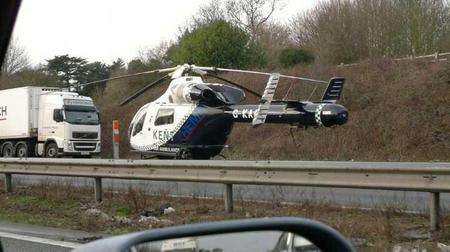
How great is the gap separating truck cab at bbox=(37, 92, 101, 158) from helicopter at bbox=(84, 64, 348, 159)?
308 inches

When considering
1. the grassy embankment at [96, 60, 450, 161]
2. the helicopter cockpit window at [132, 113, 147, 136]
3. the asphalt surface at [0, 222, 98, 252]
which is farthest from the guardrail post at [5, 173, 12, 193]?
the grassy embankment at [96, 60, 450, 161]

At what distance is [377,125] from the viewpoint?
87.4ft

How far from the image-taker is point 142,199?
11.9 m

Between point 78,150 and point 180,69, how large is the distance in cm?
1082

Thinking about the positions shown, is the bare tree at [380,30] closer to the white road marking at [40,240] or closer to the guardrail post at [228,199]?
the guardrail post at [228,199]

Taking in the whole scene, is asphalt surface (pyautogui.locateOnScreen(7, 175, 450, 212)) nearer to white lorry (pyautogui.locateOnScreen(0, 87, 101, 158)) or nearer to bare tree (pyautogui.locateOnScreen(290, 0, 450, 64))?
white lorry (pyautogui.locateOnScreen(0, 87, 101, 158))

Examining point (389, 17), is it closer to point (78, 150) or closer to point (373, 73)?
point (373, 73)

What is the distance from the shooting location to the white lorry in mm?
31109

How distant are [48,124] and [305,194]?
74.1 ft

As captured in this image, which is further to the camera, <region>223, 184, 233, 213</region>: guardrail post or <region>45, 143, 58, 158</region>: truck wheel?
<region>45, 143, 58, 158</region>: truck wheel

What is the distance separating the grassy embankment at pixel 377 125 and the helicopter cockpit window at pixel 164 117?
178 inches

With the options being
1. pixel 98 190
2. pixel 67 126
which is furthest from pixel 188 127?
pixel 67 126

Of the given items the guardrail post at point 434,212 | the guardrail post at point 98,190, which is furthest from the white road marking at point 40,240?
the guardrail post at point 434,212

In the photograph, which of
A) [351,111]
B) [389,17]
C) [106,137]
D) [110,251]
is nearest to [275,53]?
[389,17]
